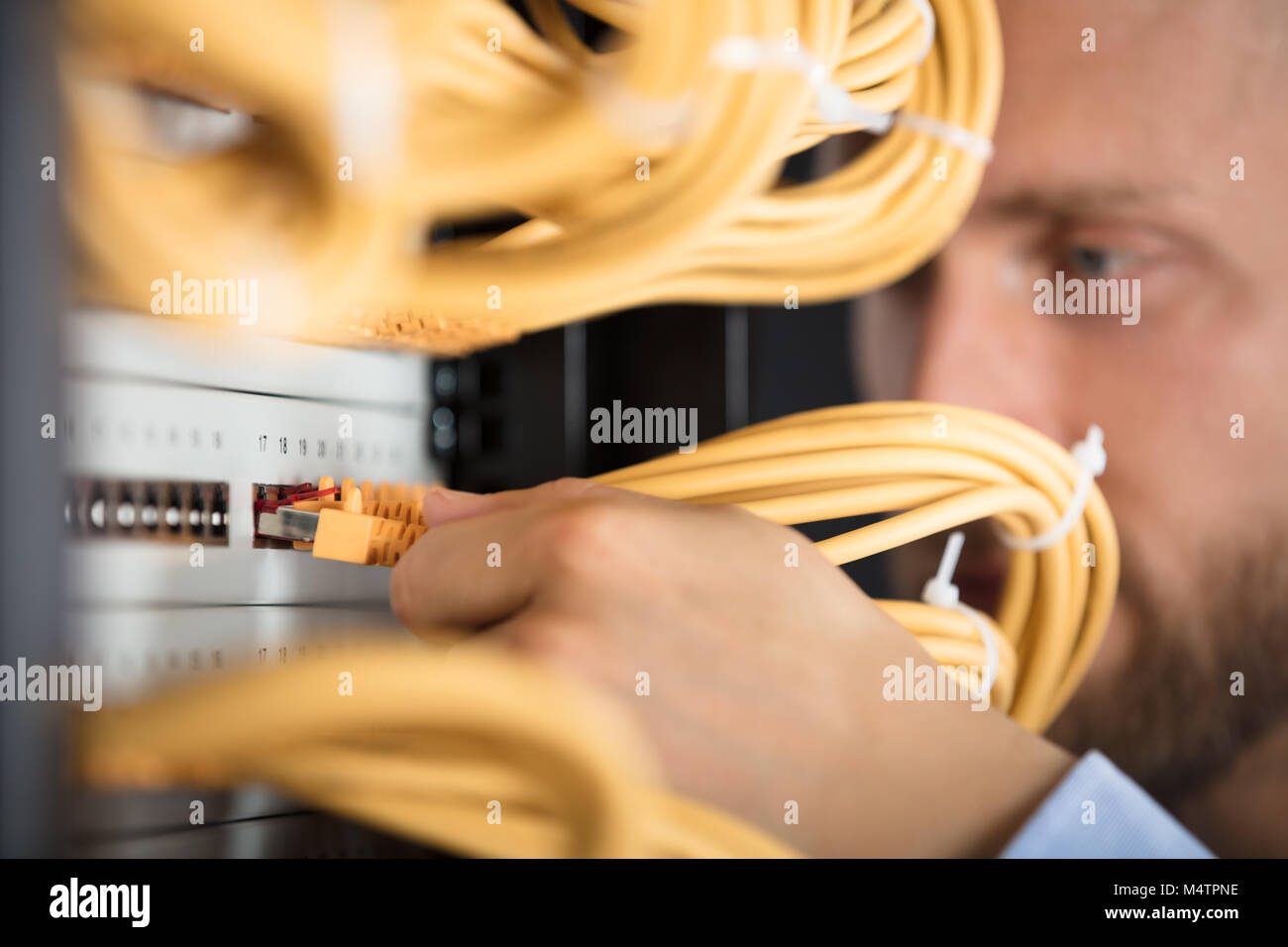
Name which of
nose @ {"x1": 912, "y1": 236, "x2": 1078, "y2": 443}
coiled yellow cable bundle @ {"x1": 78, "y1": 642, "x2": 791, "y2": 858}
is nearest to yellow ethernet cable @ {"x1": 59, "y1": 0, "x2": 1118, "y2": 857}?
coiled yellow cable bundle @ {"x1": 78, "y1": 642, "x2": 791, "y2": 858}

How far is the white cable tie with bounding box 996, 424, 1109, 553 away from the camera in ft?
1.86

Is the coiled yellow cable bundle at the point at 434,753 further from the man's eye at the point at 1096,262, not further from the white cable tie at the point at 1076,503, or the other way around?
the man's eye at the point at 1096,262

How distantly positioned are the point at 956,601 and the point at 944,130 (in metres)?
0.29

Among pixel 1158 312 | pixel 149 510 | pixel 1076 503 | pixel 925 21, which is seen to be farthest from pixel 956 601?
pixel 149 510

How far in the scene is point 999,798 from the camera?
0.44 metres

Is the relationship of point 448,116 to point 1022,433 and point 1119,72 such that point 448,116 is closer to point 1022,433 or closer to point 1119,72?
point 1022,433

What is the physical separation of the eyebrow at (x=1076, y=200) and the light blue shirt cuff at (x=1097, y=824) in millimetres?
358

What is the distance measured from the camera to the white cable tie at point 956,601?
55 cm

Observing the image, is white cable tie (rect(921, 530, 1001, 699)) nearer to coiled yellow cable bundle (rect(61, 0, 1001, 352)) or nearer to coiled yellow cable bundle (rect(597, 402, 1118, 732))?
coiled yellow cable bundle (rect(597, 402, 1118, 732))

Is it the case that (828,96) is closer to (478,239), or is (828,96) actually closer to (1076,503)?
(478,239)

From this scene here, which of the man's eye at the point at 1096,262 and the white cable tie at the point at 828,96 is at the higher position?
the white cable tie at the point at 828,96

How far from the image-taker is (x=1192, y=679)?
0.66 meters

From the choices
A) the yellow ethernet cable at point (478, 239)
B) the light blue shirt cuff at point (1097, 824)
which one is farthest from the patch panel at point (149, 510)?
the light blue shirt cuff at point (1097, 824)
